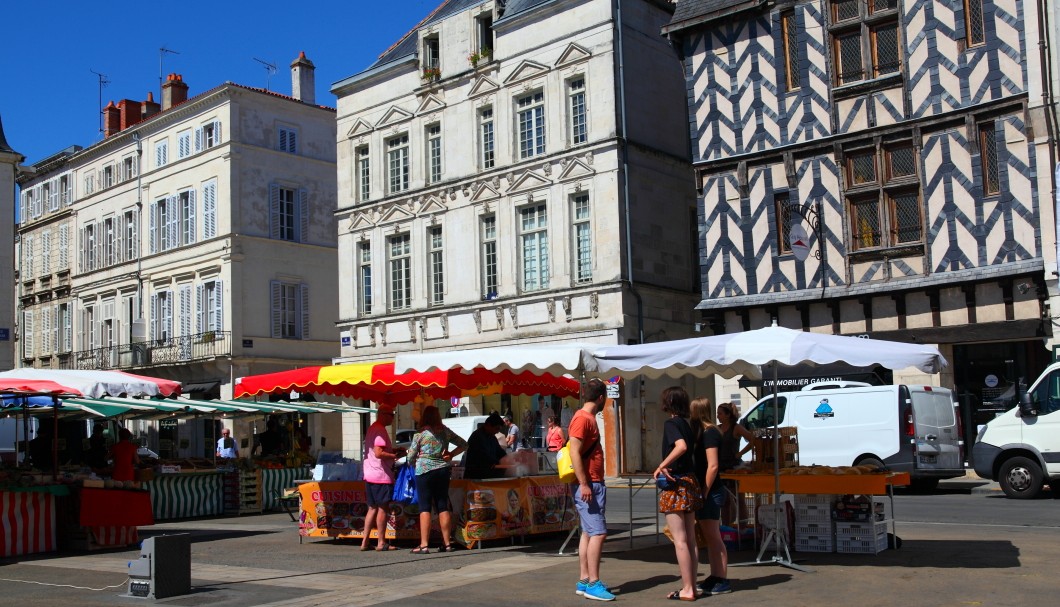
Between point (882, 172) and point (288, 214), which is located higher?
point (288, 214)

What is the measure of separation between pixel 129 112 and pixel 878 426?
118 feet

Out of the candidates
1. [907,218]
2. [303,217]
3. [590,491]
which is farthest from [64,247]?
[590,491]

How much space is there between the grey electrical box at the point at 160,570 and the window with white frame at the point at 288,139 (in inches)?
1251

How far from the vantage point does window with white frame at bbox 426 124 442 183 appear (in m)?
32.0

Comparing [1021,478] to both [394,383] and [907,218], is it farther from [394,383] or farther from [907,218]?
[394,383]

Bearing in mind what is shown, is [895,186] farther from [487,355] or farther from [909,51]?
[487,355]

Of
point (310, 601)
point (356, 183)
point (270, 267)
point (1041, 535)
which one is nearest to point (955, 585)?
point (1041, 535)

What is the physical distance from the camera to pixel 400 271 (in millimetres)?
32906

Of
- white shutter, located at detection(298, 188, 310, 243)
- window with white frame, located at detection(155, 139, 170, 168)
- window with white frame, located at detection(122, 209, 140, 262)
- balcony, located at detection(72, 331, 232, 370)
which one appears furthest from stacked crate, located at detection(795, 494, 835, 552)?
window with white frame, located at detection(122, 209, 140, 262)

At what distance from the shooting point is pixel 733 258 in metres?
25.5

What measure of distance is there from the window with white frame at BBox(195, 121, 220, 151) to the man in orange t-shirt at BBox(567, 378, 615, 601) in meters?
32.4

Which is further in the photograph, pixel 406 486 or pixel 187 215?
pixel 187 215

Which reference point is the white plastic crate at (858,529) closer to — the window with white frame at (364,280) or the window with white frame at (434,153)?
the window with white frame at (434,153)

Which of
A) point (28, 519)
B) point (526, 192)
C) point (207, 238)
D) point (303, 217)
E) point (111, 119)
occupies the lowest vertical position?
point (28, 519)
